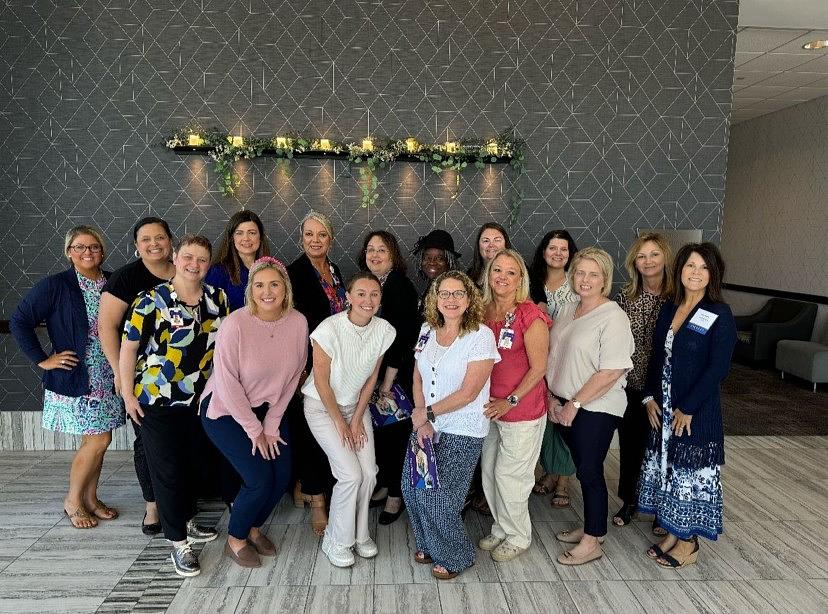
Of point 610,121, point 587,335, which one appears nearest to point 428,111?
point 610,121

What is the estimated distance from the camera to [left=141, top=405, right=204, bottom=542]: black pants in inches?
111

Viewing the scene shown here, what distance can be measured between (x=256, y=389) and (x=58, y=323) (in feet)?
4.46

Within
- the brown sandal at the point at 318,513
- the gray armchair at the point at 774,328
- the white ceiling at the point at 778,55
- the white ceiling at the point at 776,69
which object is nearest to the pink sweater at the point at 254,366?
the brown sandal at the point at 318,513

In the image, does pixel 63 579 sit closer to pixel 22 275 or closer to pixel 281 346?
pixel 281 346

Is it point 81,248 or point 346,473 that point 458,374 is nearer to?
point 346,473

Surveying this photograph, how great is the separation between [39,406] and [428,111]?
407 centimetres

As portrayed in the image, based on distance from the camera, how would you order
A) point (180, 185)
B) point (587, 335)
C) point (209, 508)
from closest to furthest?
point (587, 335)
point (209, 508)
point (180, 185)

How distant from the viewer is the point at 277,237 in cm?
486

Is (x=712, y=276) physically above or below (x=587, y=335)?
above

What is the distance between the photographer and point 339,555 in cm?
294

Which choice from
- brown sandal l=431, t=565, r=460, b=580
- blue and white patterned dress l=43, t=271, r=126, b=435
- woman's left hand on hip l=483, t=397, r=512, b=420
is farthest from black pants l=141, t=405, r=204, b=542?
woman's left hand on hip l=483, t=397, r=512, b=420

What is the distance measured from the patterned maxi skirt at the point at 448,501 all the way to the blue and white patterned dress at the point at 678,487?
99cm

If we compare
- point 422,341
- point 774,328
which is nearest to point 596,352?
point 422,341

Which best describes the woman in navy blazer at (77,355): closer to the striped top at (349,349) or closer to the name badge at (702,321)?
the striped top at (349,349)
